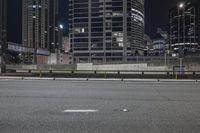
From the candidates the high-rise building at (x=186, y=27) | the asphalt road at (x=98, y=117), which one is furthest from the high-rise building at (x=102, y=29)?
the asphalt road at (x=98, y=117)

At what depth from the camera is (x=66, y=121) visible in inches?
346

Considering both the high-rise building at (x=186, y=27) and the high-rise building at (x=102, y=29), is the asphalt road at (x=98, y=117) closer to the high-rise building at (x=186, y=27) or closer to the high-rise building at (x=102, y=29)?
the high-rise building at (x=186, y=27)

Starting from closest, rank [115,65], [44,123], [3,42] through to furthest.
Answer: [44,123], [3,42], [115,65]

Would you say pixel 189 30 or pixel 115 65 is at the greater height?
pixel 189 30

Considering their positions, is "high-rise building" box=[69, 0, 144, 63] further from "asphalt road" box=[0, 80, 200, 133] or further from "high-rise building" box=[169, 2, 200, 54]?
"asphalt road" box=[0, 80, 200, 133]

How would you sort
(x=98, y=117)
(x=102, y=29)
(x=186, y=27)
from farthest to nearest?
(x=102, y=29) < (x=186, y=27) < (x=98, y=117)

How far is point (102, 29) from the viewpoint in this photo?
19700 centimetres

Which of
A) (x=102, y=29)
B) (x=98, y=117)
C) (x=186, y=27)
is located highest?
(x=102, y=29)

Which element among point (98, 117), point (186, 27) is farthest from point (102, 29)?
point (98, 117)

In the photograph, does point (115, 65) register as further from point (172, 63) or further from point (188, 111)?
point (188, 111)

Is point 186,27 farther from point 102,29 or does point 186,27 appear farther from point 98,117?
point 98,117

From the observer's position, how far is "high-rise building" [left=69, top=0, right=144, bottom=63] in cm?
19012

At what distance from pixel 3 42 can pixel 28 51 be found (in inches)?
4441

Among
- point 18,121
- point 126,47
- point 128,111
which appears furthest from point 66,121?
point 126,47
